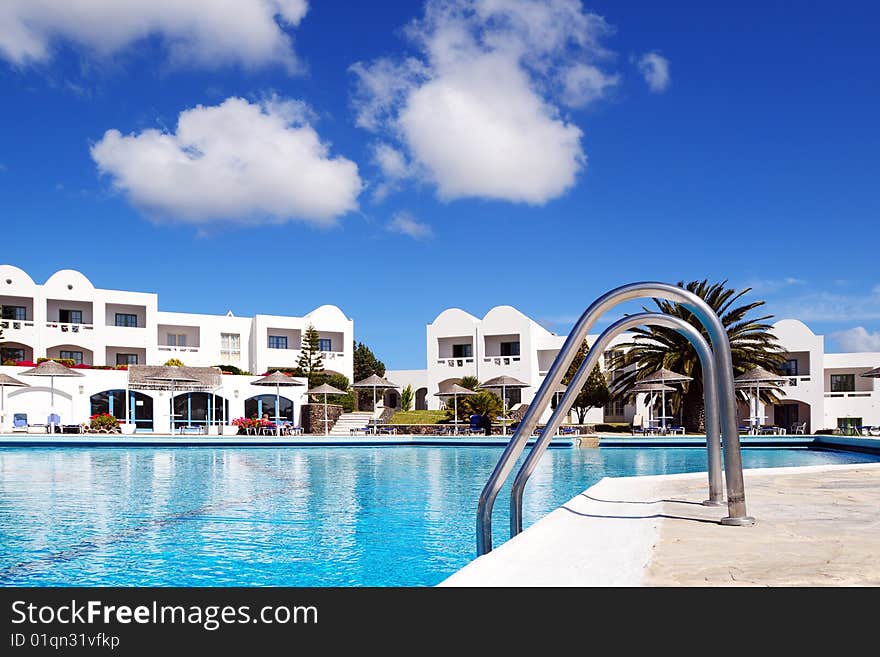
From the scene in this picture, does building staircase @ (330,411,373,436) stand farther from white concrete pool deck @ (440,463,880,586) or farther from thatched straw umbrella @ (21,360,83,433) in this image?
white concrete pool deck @ (440,463,880,586)

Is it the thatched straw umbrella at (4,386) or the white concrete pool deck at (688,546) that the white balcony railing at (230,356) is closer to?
the thatched straw umbrella at (4,386)

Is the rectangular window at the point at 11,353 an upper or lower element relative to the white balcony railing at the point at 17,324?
lower

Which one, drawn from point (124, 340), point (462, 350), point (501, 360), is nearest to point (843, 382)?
point (501, 360)

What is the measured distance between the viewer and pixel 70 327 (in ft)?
135

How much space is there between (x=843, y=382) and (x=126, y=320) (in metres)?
40.5

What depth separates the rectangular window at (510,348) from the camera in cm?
4562

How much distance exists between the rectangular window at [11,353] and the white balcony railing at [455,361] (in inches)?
896

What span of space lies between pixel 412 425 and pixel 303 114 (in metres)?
13.7

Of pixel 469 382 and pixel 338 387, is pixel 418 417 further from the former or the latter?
pixel 338 387

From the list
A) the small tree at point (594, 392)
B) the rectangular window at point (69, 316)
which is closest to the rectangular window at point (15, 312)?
the rectangular window at point (69, 316)

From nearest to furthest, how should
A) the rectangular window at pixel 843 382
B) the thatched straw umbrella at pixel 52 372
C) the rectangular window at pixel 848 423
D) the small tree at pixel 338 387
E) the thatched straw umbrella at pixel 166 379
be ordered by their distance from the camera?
the rectangular window at pixel 848 423 < the thatched straw umbrella at pixel 52 372 < the thatched straw umbrella at pixel 166 379 < the small tree at pixel 338 387 < the rectangular window at pixel 843 382

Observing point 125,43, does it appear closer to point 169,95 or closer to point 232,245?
point 169,95

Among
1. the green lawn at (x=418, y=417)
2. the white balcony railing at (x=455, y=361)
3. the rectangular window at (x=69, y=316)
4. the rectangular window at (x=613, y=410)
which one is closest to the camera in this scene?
the green lawn at (x=418, y=417)
